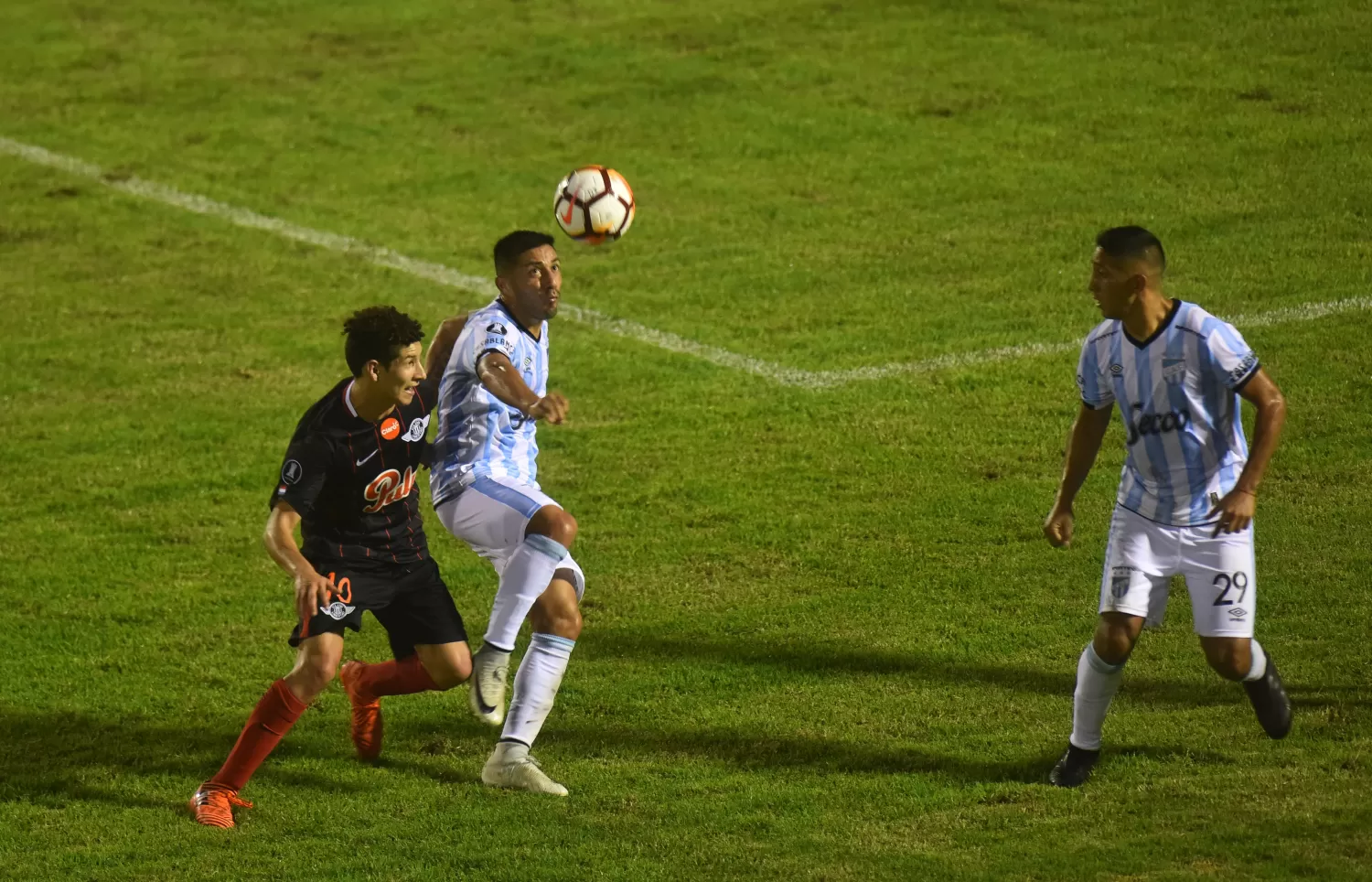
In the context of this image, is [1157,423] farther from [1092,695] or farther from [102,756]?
[102,756]

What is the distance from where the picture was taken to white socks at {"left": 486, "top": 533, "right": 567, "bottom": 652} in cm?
697

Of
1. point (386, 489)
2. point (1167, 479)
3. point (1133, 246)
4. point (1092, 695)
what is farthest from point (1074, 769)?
point (386, 489)

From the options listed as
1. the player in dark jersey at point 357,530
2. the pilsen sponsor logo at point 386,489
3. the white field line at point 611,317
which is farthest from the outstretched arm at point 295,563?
the white field line at point 611,317

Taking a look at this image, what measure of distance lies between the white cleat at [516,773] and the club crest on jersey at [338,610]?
797mm

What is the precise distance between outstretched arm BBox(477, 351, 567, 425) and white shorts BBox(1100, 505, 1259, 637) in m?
2.18

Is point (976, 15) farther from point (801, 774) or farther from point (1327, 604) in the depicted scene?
point (801, 774)

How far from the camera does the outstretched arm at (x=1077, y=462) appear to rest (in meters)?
6.68

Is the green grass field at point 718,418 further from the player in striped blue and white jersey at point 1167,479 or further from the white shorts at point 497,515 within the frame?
the white shorts at point 497,515

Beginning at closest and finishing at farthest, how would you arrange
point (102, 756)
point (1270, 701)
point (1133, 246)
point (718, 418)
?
point (1133, 246) → point (1270, 701) → point (102, 756) → point (718, 418)

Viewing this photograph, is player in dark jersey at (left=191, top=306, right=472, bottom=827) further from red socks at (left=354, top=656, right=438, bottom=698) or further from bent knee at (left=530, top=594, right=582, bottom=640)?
bent knee at (left=530, top=594, right=582, bottom=640)

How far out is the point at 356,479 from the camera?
22.3 feet

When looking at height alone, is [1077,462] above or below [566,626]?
above

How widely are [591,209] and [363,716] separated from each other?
3.02 metres

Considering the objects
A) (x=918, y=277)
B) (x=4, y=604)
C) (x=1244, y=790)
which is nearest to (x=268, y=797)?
(x=4, y=604)
